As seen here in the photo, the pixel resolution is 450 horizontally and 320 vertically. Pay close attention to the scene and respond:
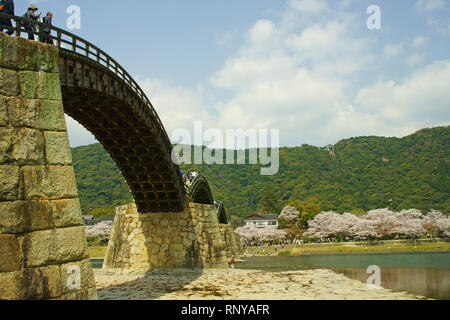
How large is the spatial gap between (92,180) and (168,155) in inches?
2866

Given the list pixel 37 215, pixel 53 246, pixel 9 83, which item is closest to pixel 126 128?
pixel 9 83

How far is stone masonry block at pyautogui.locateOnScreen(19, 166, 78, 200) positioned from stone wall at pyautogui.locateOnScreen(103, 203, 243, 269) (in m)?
14.4

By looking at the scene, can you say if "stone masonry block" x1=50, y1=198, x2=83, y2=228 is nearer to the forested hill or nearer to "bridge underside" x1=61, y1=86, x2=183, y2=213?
"bridge underside" x1=61, y1=86, x2=183, y2=213

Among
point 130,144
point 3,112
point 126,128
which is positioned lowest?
point 3,112

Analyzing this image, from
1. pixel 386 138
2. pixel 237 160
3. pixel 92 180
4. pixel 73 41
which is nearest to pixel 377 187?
pixel 386 138

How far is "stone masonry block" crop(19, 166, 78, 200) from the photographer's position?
6531mm

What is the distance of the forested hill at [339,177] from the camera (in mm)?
71500

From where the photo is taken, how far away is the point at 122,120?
1630 centimetres

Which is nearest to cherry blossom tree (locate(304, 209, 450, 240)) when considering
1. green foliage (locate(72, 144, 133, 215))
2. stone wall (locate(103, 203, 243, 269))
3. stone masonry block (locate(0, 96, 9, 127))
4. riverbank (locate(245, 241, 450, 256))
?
riverbank (locate(245, 241, 450, 256))

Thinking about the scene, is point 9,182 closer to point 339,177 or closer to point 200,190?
point 200,190

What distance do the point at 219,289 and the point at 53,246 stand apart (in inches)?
334

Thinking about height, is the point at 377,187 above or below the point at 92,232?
above
